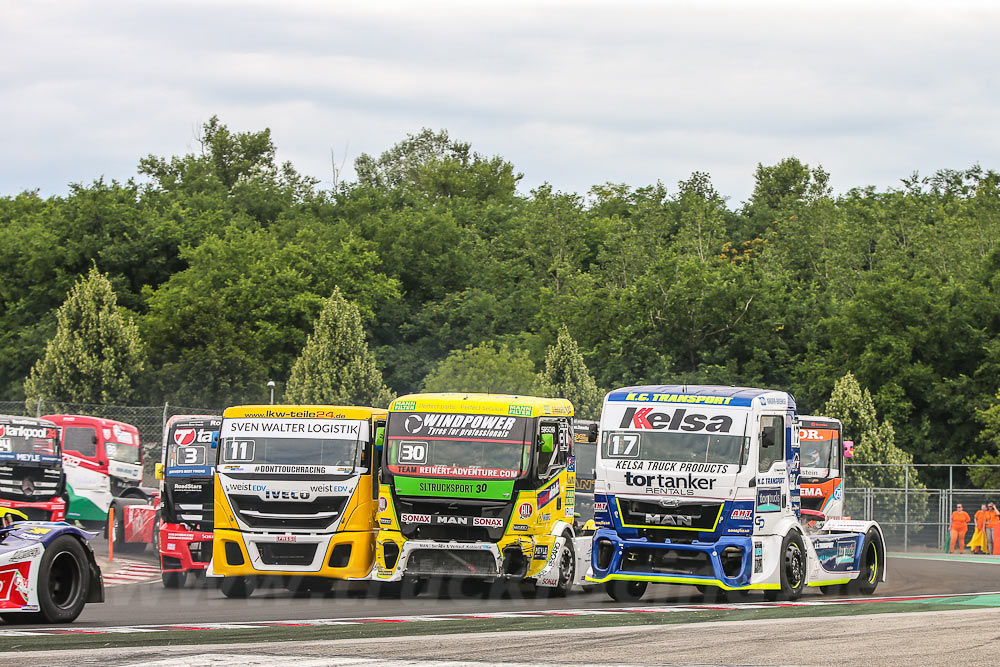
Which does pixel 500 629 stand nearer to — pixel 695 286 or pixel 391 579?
pixel 391 579

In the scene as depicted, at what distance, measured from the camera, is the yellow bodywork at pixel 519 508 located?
18.5 meters

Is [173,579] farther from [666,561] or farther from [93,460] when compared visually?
[93,460]

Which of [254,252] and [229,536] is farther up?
[254,252]

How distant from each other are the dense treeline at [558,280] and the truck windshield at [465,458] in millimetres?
32241

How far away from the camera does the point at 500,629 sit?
13.8 metres

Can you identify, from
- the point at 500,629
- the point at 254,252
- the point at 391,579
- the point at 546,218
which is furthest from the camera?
the point at 546,218

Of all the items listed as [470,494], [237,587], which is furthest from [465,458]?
[237,587]

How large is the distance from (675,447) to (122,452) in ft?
62.6

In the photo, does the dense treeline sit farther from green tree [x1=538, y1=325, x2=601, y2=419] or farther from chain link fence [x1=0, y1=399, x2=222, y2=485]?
chain link fence [x1=0, y1=399, x2=222, y2=485]

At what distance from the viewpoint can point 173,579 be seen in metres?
22.1


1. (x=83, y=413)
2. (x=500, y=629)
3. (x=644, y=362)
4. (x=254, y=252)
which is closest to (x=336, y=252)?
(x=254, y=252)

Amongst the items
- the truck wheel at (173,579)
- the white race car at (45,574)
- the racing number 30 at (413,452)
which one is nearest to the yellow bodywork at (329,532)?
the racing number 30 at (413,452)

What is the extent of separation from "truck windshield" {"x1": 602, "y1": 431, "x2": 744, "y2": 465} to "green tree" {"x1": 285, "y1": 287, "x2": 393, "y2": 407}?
28.7 metres

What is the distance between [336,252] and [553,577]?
56.6m
